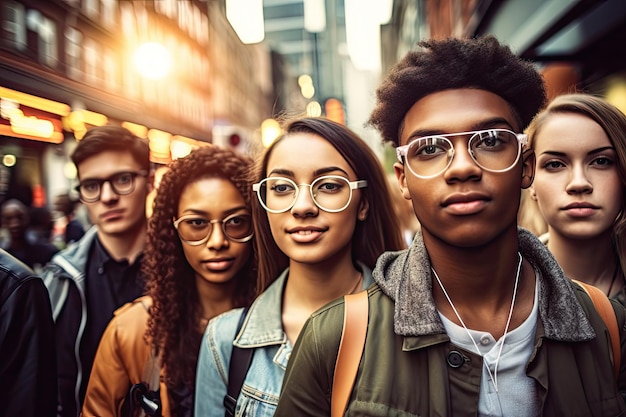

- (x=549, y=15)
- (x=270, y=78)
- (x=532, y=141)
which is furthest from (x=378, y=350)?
(x=270, y=78)

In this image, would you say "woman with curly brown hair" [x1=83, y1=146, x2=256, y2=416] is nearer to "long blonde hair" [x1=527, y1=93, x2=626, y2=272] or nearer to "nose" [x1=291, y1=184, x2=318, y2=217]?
"nose" [x1=291, y1=184, x2=318, y2=217]

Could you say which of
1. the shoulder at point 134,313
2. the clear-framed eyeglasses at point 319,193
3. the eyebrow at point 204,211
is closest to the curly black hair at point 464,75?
the clear-framed eyeglasses at point 319,193

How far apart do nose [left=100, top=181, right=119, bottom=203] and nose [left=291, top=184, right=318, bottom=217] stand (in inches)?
53.2

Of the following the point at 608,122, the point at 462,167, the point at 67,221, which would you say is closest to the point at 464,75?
the point at 462,167

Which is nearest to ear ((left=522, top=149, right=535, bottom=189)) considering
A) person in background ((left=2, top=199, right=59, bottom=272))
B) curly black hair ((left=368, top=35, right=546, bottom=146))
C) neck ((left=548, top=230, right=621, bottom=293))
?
curly black hair ((left=368, top=35, right=546, bottom=146))

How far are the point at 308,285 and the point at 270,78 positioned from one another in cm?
5025

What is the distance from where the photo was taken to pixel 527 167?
1642 mm

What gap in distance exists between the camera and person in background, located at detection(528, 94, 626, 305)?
7.20 feet

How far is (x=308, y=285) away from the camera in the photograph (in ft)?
7.72

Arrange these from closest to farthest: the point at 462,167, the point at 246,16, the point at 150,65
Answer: the point at 462,167
the point at 246,16
the point at 150,65

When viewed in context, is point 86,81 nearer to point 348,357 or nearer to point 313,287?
point 313,287

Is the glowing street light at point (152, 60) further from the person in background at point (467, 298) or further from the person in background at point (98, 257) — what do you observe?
the person in background at point (467, 298)

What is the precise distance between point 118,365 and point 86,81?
5.76 ft

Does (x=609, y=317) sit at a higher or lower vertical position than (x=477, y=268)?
lower
